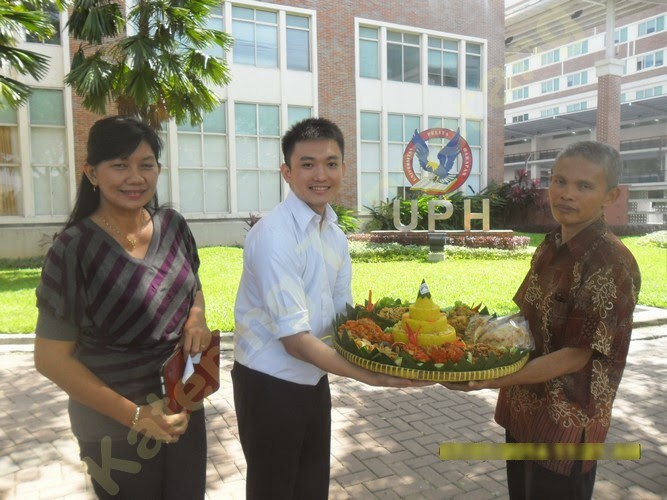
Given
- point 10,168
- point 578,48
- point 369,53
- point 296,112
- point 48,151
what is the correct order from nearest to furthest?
1. point 10,168
2. point 48,151
3. point 296,112
4. point 369,53
5. point 578,48

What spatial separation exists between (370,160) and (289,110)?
3.67 metres

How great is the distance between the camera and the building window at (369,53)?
19.9 m

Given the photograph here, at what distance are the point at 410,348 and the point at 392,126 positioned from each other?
19.6 m

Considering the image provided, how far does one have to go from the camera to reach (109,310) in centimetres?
169

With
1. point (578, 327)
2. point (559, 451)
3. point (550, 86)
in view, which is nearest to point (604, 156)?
point (578, 327)

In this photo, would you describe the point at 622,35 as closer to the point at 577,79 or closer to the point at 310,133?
the point at 577,79

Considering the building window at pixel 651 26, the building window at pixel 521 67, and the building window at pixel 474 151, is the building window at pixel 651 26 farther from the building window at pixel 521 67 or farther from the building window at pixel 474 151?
the building window at pixel 474 151

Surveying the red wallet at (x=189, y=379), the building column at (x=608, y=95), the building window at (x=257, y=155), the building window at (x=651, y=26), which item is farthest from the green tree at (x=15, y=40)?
the building window at (x=651, y=26)

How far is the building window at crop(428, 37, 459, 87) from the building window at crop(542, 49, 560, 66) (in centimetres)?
2830

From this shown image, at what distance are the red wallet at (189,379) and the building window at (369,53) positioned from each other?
762 inches

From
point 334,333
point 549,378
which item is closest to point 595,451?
point 549,378

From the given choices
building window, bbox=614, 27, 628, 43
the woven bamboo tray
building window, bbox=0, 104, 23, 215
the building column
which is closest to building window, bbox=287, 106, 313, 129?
building window, bbox=0, 104, 23, 215

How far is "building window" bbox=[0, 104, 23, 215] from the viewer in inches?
586

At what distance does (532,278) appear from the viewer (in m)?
2.14
